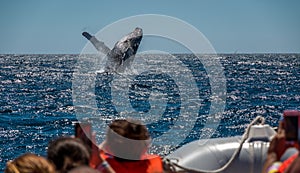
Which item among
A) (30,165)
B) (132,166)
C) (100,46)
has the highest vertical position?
(30,165)

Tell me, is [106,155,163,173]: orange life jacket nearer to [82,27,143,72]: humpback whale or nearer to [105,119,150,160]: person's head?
[105,119,150,160]: person's head

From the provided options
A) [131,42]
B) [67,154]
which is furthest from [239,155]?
[131,42]

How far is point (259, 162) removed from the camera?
16.8 ft

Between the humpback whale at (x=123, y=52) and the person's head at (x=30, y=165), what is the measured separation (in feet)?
180

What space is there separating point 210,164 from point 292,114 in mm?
1976

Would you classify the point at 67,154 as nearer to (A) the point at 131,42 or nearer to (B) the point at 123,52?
(A) the point at 131,42

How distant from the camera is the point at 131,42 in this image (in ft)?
189

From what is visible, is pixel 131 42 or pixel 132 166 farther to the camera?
pixel 131 42

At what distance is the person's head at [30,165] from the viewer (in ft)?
9.09

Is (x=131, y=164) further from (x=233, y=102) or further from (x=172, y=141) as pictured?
(x=233, y=102)

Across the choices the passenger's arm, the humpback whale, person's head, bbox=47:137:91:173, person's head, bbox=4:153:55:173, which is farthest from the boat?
the humpback whale

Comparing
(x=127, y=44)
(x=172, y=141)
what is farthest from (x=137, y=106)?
(x=127, y=44)

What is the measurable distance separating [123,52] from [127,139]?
183 ft

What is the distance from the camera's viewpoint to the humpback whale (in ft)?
190
